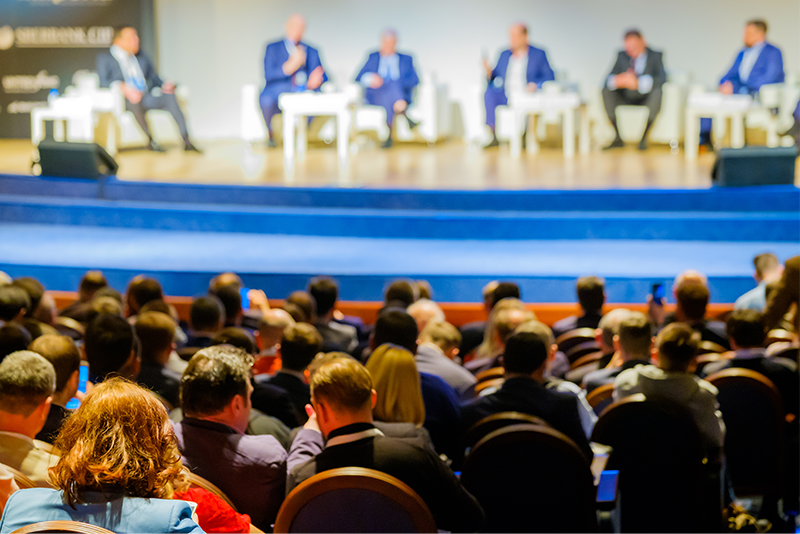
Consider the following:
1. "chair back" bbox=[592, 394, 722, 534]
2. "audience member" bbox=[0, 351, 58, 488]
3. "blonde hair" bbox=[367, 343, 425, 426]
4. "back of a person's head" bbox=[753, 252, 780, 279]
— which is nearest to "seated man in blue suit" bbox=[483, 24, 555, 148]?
"back of a person's head" bbox=[753, 252, 780, 279]

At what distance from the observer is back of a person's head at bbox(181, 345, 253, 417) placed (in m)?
2.04

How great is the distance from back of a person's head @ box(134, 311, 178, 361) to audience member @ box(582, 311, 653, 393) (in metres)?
1.40

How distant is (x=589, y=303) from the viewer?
3939 mm

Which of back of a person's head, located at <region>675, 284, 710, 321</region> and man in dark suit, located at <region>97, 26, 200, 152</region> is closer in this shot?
back of a person's head, located at <region>675, 284, 710, 321</region>

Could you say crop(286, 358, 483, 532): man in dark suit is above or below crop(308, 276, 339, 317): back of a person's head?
below

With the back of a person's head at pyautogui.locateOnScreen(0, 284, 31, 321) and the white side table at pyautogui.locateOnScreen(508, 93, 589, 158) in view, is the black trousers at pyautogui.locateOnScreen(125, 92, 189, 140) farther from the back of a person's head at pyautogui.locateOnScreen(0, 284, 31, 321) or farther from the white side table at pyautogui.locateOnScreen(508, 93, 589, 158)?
the back of a person's head at pyautogui.locateOnScreen(0, 284, 31, 321)

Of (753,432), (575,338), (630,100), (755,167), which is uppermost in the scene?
(630,100)

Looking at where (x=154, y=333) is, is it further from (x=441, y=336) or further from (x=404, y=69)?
(x=404, y=69)

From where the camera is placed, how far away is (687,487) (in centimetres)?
228

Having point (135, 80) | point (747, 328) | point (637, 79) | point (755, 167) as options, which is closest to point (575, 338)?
point (747, 328)

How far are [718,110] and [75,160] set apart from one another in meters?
5.26

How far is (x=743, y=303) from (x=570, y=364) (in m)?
1.10

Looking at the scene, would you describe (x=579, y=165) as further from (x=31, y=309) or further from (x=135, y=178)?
(x=31, y=309)

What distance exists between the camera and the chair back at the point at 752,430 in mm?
2584
